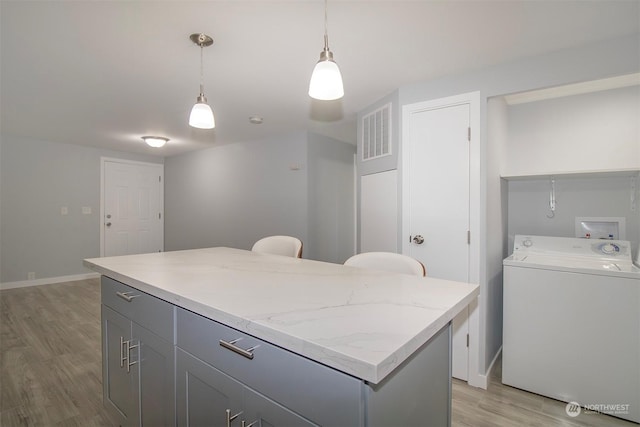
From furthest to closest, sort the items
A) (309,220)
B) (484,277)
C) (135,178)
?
(135,178) < (309,220) < (484,277)

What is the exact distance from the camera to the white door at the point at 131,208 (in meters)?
5.55

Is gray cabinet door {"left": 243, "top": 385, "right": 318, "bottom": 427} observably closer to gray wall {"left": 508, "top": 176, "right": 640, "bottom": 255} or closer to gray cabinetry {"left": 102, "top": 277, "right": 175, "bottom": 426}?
gray cabinetry {"left": 102, "top": 277, "right": 175, "bottom": 426}

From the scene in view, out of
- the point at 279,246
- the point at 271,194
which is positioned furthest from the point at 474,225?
the point at 271,194

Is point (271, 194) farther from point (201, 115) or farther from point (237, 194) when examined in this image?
point (201, 115)

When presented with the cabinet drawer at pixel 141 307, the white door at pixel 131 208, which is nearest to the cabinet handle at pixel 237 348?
the cabinet drawer at pixel 141 307

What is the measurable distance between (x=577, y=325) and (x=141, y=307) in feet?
8.51

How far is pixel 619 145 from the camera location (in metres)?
2.37

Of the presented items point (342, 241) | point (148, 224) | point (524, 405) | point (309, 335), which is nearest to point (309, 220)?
point (342, 241)

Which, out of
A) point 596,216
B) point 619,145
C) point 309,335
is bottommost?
point 309,335

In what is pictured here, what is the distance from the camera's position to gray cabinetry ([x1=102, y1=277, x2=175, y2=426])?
48.1 inches

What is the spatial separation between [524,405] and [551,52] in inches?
93.7

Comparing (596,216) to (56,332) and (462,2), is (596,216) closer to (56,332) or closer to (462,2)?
(462,2)

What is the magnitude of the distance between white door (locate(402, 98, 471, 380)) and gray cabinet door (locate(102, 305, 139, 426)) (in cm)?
211

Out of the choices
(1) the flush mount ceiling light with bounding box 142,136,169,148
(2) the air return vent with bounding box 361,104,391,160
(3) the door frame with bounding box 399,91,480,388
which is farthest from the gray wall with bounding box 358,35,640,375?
(1) the flush mount ceiling light with bounding box 142,136,169,148
